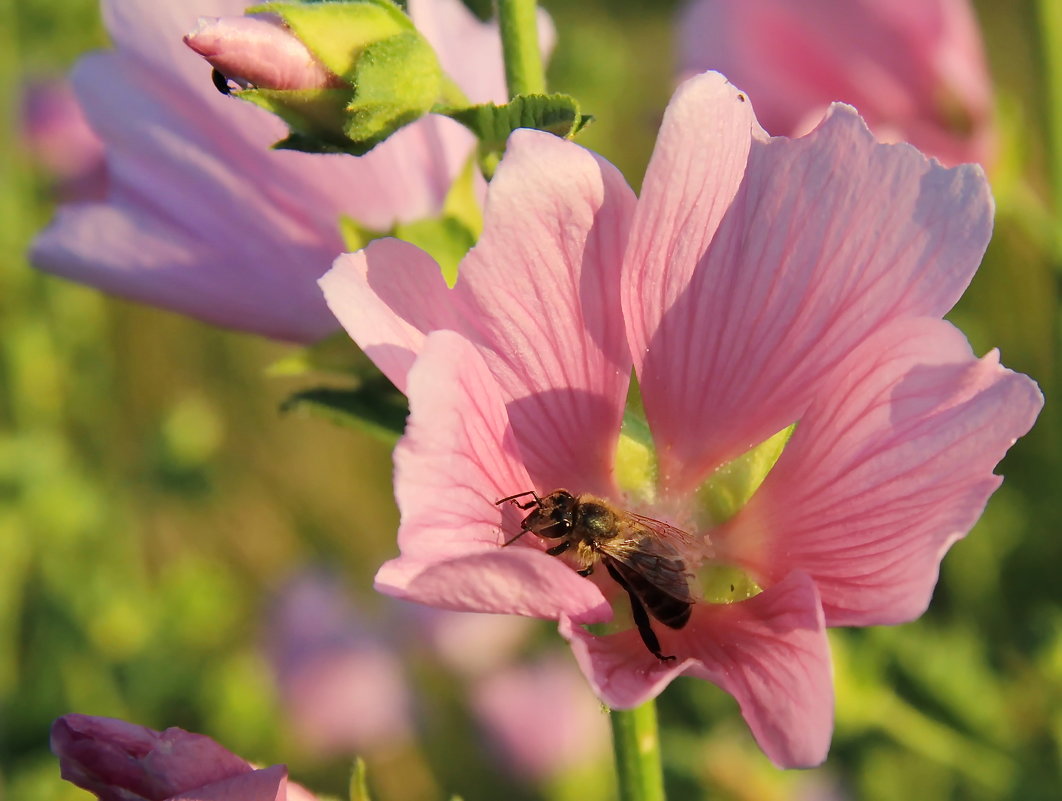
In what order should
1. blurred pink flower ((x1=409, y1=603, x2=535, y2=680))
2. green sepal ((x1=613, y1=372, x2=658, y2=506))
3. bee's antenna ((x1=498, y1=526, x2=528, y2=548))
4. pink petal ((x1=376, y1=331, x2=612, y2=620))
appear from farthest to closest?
blurred pink flower ((x1=409, y1=603, x2=535, y2=680))
green sepal ((x1=613, y1=372, x2=658, y2=506))
bee's antenna ((x1=498, y1=526, x2=528, y2=548))
pink petal ((x1=376, y1=331, x2=612, y2=620))

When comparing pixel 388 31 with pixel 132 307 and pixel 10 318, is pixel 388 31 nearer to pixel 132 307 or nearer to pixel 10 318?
pixel 10 318

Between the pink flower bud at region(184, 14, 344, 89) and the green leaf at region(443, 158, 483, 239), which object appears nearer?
the pink flower bud at region(184, 14, 344, 89)

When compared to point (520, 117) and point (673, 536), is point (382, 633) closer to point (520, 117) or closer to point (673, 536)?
point (673, 536)

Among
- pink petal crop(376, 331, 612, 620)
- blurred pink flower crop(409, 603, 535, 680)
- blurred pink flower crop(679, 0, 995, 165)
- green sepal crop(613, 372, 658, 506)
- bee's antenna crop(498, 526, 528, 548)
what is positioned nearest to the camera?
pink petal crop(376, 331, 612, 620)

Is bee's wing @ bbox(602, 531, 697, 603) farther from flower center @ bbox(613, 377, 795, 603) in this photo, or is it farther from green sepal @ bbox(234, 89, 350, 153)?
green sepal @ bbox(234, 89, 350, 153)

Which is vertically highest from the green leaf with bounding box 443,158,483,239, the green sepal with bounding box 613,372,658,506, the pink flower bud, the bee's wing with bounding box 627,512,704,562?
the pink flower bud

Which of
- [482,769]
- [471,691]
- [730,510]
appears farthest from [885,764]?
[730,510]

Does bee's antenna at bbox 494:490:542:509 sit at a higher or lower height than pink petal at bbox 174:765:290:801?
higher

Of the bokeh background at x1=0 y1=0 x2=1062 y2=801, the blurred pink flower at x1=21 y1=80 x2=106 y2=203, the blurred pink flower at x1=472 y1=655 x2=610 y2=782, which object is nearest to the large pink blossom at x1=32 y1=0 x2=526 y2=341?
the bokeh background at x1=0 y1=0 x2=1062 y2=801
